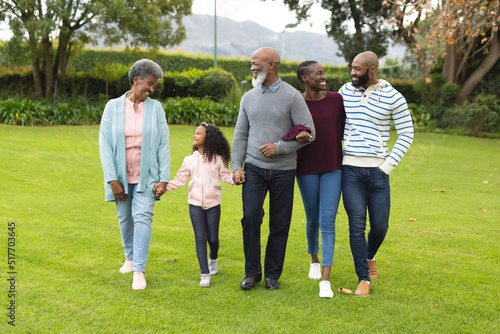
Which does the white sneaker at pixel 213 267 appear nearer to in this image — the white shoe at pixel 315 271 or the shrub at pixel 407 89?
the white shoe at pixel 315 271

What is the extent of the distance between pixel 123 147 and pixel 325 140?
5.46ft

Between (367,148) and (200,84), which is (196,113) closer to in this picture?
(200,84)

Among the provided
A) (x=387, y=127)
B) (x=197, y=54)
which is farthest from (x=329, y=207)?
(x=197, y=54)

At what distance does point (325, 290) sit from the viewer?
4020 mm

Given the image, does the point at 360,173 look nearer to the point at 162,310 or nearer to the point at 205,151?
the point at 205,151

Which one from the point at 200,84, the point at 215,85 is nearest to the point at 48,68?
the point at 200,84

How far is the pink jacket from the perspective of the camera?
4.31 m

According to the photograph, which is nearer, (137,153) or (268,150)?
(268,150)

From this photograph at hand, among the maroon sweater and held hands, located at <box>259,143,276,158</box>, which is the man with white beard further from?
the maroon sweater

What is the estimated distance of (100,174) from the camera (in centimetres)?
976

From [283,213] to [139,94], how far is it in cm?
156

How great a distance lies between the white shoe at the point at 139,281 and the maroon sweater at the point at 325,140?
5.13 ft

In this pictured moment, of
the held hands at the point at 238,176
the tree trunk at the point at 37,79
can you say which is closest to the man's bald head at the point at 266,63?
the held hands at the point at 238,176

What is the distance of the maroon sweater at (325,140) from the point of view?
4.14 metres
